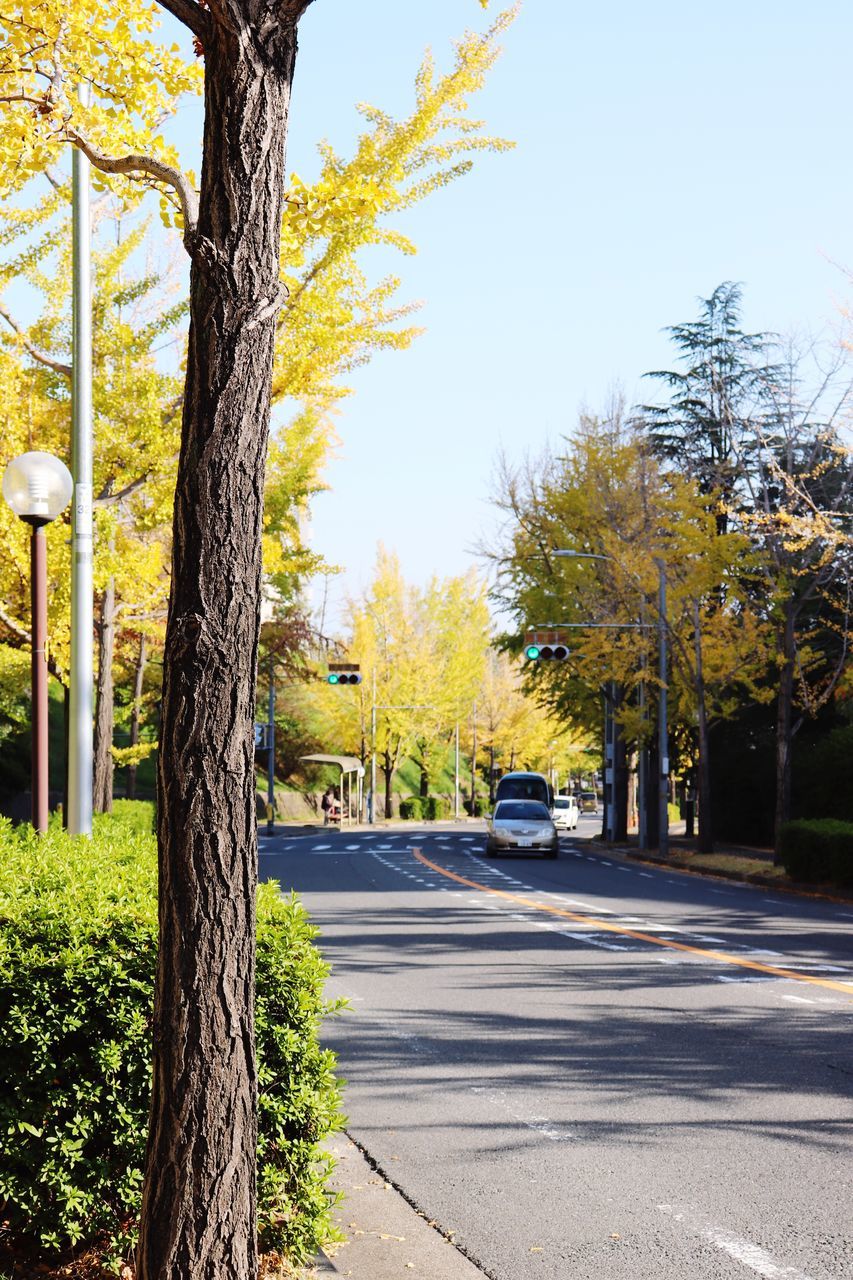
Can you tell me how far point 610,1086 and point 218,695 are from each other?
5.24 meters

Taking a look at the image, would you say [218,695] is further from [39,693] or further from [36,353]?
[36,353]

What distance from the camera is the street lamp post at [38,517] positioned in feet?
34.1

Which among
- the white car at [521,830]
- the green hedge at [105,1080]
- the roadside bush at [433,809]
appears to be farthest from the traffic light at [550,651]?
the roadside bush at [433,809]

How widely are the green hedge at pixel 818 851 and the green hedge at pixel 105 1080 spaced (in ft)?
69.6

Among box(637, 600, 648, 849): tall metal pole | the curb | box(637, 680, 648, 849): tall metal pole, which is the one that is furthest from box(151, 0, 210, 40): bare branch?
box(637, 680, 648, 849): tall metal pole

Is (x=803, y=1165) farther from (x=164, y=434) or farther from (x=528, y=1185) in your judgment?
(x=164, y=434)

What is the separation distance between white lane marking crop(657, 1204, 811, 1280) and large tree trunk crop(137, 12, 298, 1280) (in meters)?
2.09

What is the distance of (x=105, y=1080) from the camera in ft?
15.1

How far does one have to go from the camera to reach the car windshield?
37.0 metres

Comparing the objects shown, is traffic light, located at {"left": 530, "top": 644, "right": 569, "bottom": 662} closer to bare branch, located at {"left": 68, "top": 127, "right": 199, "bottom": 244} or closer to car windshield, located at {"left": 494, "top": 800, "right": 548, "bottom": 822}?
car windshield, located at {"left": 494, "top": 800, "right": 548, "bottom": 822}

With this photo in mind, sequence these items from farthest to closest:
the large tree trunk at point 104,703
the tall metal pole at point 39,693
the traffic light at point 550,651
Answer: the traffic light at point 550,651 < the large tree trunk at point 104,703 < the tall metal pole at point 39,693

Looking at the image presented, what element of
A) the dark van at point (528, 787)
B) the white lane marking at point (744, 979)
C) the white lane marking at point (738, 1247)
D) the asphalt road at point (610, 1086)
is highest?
the dark van at point (528, 787)

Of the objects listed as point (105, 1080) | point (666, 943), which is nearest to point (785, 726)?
point (666, 943)

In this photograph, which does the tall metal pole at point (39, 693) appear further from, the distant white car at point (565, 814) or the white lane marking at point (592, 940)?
the distant white car at point (565, 814)
